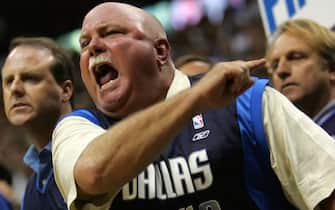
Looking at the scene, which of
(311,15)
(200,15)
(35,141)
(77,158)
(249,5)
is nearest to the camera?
(77,158)

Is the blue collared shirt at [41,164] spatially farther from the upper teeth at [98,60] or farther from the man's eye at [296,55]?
the man's eye at [296,55]

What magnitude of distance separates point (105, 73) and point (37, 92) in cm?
83

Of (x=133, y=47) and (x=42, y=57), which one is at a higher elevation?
(x=133, y=47)

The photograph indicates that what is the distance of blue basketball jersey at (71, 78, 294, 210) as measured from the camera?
1611 mm

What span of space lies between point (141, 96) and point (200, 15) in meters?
5.38

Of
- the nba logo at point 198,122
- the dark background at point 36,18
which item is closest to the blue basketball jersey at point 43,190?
the nba logo at point 198,122

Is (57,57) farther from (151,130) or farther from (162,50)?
(151,130)

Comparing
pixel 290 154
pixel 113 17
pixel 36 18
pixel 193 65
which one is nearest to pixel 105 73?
pixel 113 17

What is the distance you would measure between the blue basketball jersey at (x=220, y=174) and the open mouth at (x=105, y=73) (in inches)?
8.5

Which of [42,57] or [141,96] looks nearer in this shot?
[141,96]

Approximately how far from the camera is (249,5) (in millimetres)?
6121

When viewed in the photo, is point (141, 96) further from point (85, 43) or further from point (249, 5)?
point (249, 5)

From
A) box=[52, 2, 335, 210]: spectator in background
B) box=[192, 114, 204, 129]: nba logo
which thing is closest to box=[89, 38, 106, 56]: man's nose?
box=[52, 2, 335, 210]: spectator in background

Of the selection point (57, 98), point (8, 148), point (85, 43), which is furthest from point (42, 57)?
point (8, 148)
